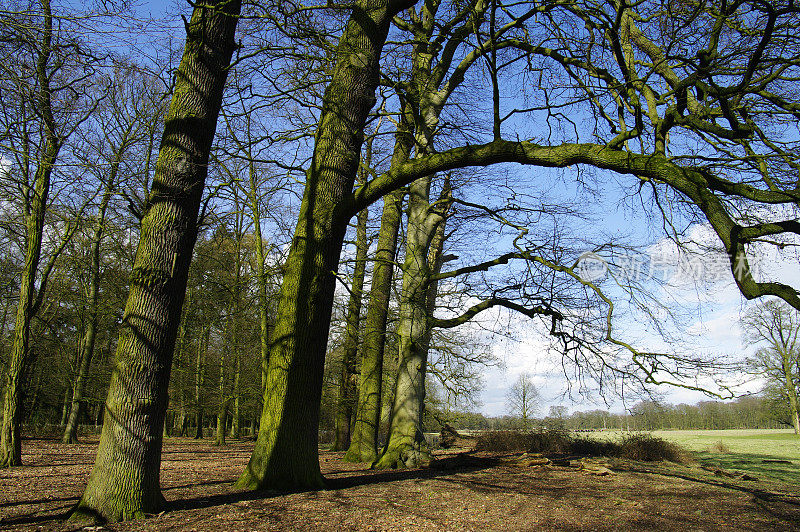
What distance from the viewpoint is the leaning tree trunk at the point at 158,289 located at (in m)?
4.14

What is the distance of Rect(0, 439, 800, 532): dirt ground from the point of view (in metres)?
4.20

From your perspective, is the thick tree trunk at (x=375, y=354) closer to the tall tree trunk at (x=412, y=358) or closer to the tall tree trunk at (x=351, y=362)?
the tall tree trunk at (x=412, y=358)

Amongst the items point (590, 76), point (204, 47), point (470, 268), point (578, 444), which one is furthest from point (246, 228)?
point (578, 444)

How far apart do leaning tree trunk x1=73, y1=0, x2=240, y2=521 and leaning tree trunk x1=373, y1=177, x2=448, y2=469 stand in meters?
3.95

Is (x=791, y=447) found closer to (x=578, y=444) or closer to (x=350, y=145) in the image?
(x=578, y=444)

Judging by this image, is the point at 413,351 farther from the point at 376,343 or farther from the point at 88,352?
the point at 88,352

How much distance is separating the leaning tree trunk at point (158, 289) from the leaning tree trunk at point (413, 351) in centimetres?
395

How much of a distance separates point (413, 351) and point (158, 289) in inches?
192

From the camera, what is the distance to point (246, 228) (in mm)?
13797

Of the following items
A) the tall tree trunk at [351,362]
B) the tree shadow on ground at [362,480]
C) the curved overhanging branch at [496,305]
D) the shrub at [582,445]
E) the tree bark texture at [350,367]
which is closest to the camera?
the tree shadow on ground at [362,480]

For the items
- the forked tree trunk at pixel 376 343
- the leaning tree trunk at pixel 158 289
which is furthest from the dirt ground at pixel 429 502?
the forked tree trunk at pixel 376 343

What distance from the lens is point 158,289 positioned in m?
4.59

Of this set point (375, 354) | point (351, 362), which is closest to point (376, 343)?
point (375, 354)

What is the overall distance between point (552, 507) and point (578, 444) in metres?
9.06
